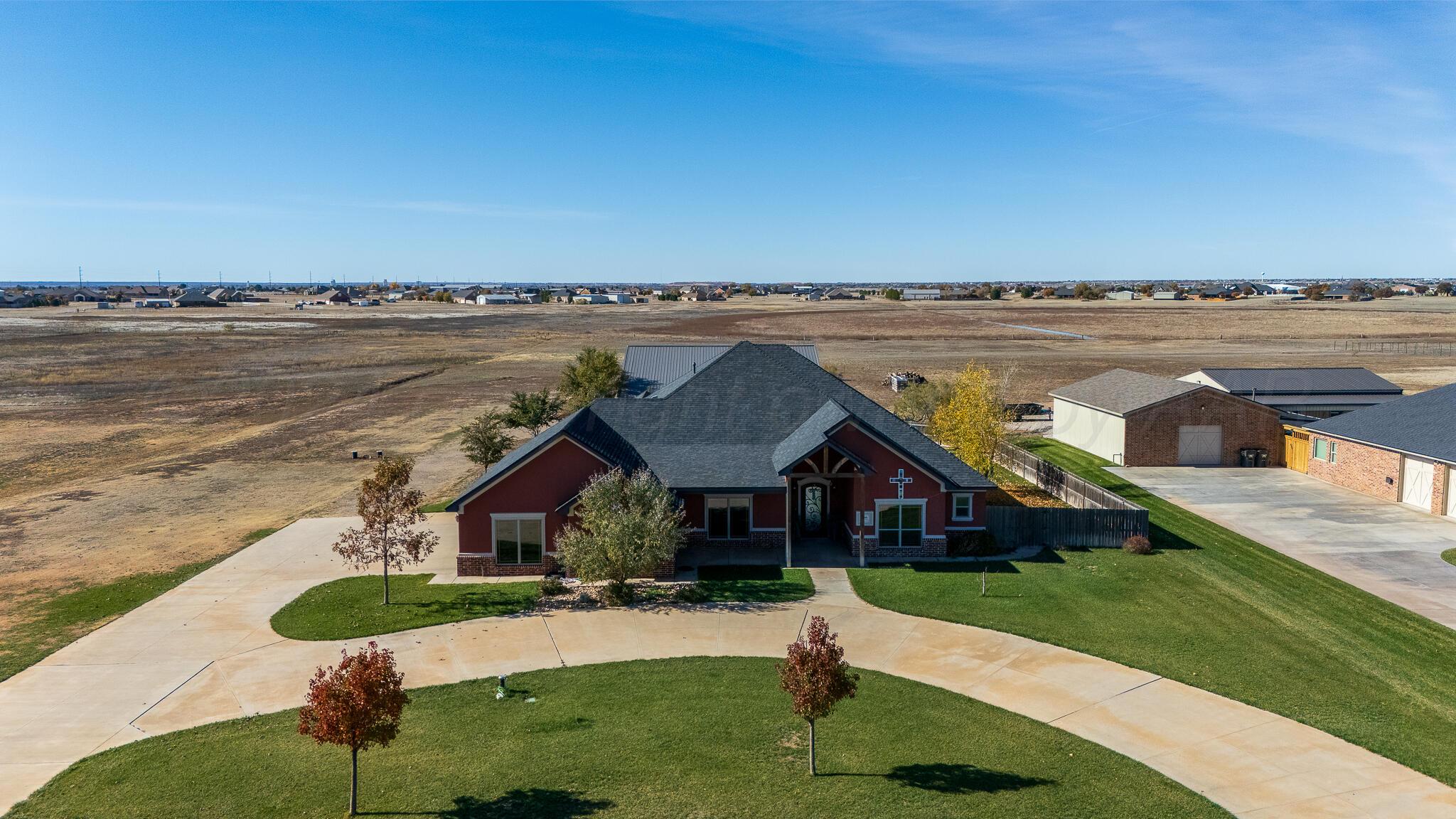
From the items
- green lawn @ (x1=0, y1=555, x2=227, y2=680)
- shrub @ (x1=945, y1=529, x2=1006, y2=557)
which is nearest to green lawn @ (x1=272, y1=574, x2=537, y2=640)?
green lawn @ (x1=0, y1=555, x2=227, y2=680)

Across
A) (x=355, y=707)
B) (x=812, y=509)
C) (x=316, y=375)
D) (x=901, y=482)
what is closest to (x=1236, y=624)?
(x=901, y=482)

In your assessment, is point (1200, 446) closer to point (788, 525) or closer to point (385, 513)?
point (788, 525)

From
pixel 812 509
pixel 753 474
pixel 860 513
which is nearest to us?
pixel 860 513

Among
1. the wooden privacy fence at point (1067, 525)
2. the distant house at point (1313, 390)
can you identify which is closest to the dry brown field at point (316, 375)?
the distant house at point (1313, 390)

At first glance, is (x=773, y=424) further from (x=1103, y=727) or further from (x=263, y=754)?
(x=263, y=754)

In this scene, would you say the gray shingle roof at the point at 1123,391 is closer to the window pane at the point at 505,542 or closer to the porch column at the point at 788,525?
the porch column at the point at 788,525

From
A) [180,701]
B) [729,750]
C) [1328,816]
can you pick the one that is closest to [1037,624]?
[1328,816]

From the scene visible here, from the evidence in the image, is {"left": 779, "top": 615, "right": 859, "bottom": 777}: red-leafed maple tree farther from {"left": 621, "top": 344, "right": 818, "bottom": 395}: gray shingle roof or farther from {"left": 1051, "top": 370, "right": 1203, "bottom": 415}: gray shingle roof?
{"left": 1051, "top": 370, "right": 1203, "bottom": 415}: gray shingle roof
